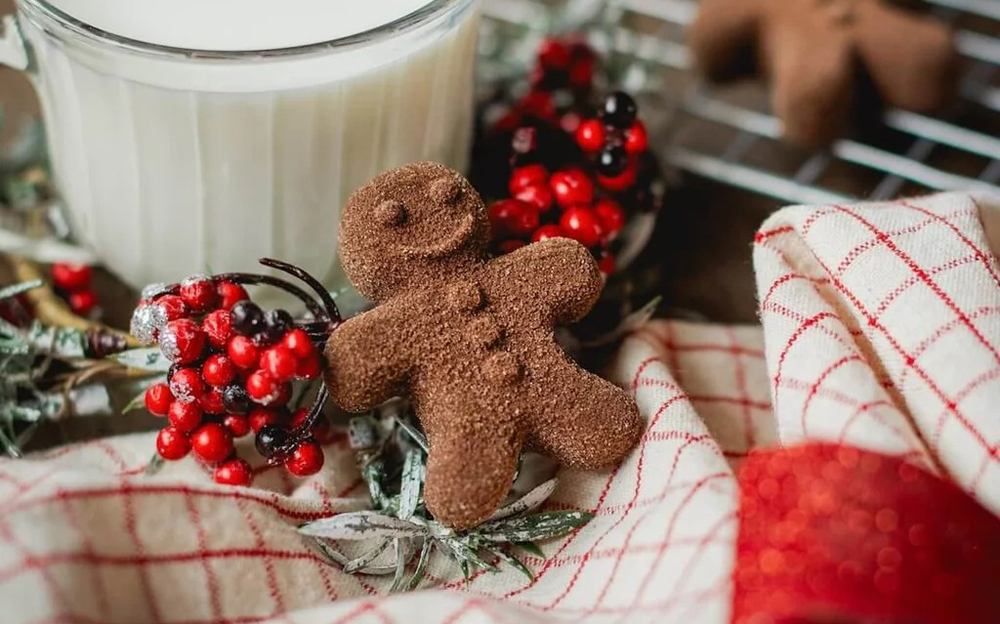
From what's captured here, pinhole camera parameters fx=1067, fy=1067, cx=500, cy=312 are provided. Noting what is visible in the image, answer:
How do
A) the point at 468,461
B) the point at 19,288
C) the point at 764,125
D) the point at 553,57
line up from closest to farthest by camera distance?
the point at 468,461
the point at 19,288
the point at 553,57
the point at 764,125

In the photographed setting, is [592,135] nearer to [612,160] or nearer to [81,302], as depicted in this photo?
[612,160]

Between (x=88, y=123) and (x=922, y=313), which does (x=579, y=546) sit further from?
(x=88, y=123)

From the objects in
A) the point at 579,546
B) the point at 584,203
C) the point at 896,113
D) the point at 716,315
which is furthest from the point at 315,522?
the point at 896,113

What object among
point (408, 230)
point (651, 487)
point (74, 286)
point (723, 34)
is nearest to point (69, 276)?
point (74, 286)

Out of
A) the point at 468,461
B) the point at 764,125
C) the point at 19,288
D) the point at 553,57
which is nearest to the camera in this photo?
the point at 468,461

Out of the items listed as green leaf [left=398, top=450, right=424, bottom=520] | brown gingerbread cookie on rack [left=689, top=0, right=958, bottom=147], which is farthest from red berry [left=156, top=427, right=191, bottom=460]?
brown gingerbread cookie on rack [left=689, top=0, right=958, bottom=147]

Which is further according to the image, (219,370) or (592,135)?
(592,135)

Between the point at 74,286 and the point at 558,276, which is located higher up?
the point at 558,276
